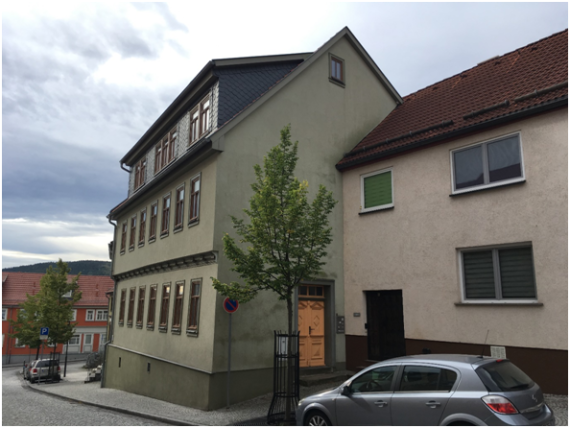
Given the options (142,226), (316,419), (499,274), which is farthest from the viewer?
(142,226)

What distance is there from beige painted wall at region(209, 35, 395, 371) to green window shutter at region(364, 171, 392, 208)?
1130mm

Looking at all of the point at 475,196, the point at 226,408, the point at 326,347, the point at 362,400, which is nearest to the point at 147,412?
the point at 226,408

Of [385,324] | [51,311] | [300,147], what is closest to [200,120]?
[300,147]

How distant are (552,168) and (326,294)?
739 cm

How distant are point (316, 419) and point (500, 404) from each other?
311 centimetres

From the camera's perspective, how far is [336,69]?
17.1 m

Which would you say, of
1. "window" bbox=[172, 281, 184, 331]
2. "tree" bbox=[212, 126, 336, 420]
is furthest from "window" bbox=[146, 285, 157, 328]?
"tree" bbox=[212, 126, 336, 420]

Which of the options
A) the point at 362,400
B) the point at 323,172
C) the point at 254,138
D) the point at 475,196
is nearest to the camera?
the point at 362,400

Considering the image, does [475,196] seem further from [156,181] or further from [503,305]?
[156,181]

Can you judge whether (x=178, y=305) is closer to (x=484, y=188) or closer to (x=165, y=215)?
(x=165, y=215)

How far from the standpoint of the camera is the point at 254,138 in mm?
14266

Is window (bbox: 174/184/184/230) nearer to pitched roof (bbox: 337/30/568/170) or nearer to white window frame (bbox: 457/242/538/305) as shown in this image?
pitched roof (bbox: 337/30/568/170)

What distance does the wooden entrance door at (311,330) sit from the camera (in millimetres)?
14245

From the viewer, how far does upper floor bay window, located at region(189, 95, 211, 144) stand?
1579 centimetres
